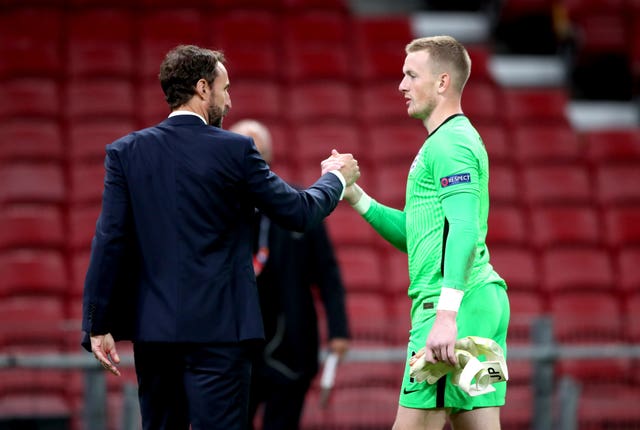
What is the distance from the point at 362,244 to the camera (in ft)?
24.8

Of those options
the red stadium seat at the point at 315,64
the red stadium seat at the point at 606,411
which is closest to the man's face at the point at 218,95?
the red stadium seat at the point at 606,411


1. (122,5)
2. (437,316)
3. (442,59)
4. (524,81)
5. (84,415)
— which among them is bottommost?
(84,415)

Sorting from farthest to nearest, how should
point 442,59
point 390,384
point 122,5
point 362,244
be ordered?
point 122,5, point 362,244, point 390,384, point 442,59

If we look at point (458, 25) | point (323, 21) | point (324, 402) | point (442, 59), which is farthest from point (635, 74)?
point (442, 59)

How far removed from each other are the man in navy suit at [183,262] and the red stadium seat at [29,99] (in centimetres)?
501

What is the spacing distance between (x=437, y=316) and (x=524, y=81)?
22.0 feet

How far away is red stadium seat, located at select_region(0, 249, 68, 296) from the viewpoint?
7.02m

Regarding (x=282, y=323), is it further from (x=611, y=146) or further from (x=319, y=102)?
(x=611, y=146)

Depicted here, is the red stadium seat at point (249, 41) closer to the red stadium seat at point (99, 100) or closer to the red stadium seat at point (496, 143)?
the red stadium seat at point (99, 100)

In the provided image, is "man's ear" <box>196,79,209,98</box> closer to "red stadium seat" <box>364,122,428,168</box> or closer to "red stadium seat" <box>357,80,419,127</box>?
Result: "red stadium seat" <box>364,122,428,168</box>

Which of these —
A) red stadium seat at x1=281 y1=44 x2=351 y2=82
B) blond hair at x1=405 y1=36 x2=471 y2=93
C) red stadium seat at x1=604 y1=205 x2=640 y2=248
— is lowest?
red stadium seat at x1=604 y1=205 x2=640 y2=248

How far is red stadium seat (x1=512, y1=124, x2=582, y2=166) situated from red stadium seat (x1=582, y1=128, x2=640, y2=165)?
0.36ft

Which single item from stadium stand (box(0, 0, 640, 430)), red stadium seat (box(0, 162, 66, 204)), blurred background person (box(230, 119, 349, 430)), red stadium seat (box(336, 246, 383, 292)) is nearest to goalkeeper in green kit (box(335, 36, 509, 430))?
blurred background person (box(230, 119, 349, 430))

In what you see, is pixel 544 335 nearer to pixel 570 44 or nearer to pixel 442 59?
pixel 442 59
